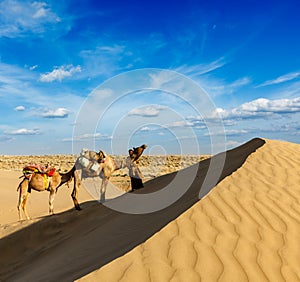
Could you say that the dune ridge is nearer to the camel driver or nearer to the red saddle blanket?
the red saddle blanket

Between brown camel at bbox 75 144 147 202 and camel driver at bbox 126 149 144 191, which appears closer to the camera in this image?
brown camel at bbox 75 144 147 202

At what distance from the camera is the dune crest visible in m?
3.83

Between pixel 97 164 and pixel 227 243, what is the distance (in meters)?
7.57

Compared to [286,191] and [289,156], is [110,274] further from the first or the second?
[289,156]

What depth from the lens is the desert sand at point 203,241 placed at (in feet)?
12.8

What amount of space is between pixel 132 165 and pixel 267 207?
7005mm

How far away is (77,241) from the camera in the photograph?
6812 mm

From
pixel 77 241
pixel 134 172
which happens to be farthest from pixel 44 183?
pixel 77 241

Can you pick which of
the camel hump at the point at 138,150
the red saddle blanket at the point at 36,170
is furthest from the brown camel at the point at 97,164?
the red saddle blanket at the point at 36,170

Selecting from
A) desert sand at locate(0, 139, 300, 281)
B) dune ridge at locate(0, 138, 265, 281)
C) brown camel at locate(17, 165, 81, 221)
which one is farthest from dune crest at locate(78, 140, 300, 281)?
brown camel at locate(17, 165, 81, 221)

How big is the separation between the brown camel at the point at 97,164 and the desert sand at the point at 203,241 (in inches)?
114

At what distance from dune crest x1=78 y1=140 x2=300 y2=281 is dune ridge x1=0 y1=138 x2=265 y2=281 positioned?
0.38 meters

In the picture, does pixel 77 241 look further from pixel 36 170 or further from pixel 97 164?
pixel 97 164

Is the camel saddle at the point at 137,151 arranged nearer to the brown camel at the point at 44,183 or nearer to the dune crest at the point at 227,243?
the brown camel at the point at 44,183
